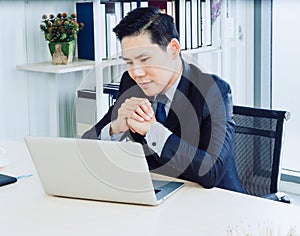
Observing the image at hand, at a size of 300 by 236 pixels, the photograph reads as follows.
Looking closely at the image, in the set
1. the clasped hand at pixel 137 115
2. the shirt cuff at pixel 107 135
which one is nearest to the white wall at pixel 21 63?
the shirt cuff at pixel 107 135

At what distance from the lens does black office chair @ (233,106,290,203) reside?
1.98 m

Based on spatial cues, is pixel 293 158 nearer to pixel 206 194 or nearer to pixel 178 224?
pixel 206 194

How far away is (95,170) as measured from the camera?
1.49 m

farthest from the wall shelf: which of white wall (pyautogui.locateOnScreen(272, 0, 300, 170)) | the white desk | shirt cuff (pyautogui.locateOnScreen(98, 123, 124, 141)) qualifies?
white wall (pyautogui.locateOnScreen(272, 0, 300, 170))

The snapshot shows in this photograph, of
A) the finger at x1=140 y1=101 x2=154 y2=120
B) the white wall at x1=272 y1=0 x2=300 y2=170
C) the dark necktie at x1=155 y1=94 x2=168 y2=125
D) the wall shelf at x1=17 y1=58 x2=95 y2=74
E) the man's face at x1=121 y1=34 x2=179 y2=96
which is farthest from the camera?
the white wall at x1=272 y1=0 x2=300 y2=170

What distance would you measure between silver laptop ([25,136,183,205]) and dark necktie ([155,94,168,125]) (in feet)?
1.20

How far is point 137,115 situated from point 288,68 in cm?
221

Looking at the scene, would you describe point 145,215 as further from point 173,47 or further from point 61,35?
point 61,35

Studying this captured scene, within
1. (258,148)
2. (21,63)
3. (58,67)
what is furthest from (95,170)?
(21,63)

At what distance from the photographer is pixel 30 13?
292 cm

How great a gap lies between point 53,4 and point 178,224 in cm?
194

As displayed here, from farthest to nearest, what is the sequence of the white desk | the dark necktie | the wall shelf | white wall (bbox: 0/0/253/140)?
white wall (bbox: 0/0/253/140) < the wall shelf < the dark necktie < the white desk

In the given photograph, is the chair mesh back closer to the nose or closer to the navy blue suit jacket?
the navy blue suit jacket

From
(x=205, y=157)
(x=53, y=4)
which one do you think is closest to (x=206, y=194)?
(x=205, y=157)
